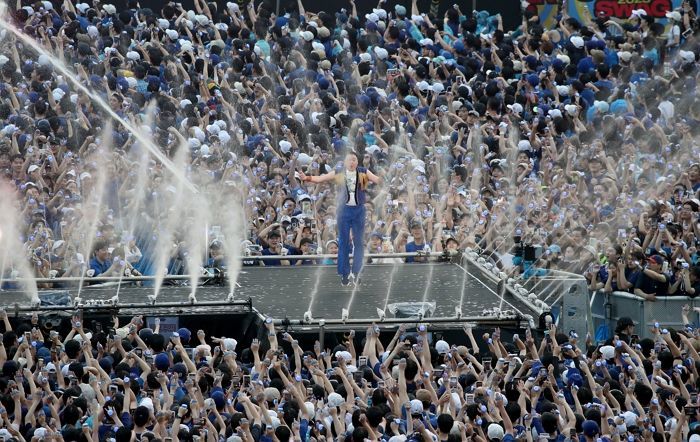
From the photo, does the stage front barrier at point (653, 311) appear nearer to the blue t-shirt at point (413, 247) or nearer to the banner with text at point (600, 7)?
the blue t-shirt at point (413, 247)

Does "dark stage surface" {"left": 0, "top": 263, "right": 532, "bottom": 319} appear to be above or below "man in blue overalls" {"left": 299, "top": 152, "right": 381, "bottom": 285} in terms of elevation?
below

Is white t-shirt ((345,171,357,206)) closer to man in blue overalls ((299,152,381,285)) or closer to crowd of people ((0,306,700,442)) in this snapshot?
man in blue overalls ((299,152,381,285))

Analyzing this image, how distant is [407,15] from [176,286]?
1340cm

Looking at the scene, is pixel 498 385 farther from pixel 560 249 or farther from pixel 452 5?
pixel 452 5

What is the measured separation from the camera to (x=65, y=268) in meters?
21.8

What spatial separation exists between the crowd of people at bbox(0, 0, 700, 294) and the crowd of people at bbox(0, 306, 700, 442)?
3.24 m

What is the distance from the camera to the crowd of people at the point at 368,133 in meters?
22.7

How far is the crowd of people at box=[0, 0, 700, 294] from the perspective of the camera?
22734 mm

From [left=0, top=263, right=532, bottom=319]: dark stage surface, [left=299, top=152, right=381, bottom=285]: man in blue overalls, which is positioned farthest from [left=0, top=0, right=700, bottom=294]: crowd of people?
[left=0, top=263, right=532, bottom=319]: dark stage surface

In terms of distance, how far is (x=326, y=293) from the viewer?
21.1 meters

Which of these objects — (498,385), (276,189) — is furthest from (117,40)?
(498,385)

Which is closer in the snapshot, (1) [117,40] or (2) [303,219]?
(2) [303,219]

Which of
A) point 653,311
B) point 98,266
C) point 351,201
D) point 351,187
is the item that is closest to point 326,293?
point 351,201

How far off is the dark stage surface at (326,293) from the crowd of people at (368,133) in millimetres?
529
